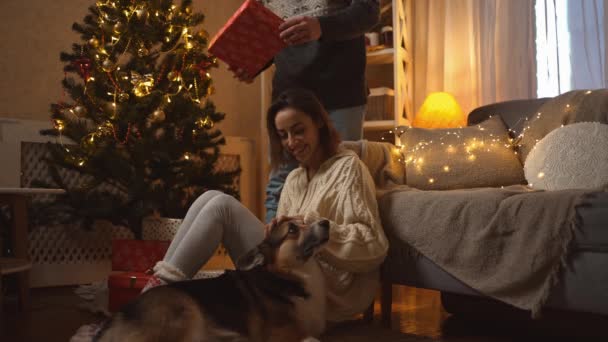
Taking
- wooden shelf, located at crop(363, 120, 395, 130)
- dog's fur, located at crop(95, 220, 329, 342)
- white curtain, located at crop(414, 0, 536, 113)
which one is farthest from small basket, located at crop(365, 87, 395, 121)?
dog's fur, located at crop(95, 220, 329, 342)

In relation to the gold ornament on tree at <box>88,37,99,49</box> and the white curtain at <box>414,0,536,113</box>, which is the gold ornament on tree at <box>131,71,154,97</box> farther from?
the white curtain at <box>414,0,536,113</box>

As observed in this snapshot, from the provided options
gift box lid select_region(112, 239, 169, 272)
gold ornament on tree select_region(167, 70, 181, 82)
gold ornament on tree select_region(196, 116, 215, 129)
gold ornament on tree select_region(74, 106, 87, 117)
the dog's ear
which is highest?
gold ornament on tree select_region(167, 70, 181, 82)

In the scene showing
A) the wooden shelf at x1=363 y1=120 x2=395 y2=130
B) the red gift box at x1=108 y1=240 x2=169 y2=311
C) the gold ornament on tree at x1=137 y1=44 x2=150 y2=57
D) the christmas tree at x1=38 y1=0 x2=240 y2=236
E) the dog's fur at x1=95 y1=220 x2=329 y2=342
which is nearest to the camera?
the dog's fur at x1=95 y1=220 x2=329 y2=342

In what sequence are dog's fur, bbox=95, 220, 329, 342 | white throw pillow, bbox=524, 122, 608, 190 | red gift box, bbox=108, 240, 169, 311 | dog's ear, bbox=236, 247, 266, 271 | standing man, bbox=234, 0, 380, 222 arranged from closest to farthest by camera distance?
dog's fur, bbox=95, 220, 329, 342, dog's ear, bbox=236, 247, 266, 271, white throw pillow, bbox=524, 122, 608, 190, standing man, bbox=234, 0, 380, 222, red gift box, bbox=108, 240, 169, 311

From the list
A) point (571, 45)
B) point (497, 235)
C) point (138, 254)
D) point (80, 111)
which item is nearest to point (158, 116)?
point (80, 111)

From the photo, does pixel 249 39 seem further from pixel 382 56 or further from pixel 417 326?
pixel 382 56

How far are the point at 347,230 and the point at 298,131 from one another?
341mm

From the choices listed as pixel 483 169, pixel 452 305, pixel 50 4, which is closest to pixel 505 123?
pixel 483 169

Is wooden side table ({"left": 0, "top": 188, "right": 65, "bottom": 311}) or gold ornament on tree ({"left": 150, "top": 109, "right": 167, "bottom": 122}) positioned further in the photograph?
gold ornament on tree ({"left": 150, "top": 109, "right": 167, "bottom": 122})

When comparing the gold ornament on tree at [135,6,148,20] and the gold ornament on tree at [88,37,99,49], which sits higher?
the gold ornament on tree at [135,6,148,20]

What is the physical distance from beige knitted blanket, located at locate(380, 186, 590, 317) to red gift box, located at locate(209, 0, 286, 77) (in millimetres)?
682

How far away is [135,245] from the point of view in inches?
97.4

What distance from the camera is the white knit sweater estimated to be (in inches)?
62.1

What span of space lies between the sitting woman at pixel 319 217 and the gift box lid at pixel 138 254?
86 cm
